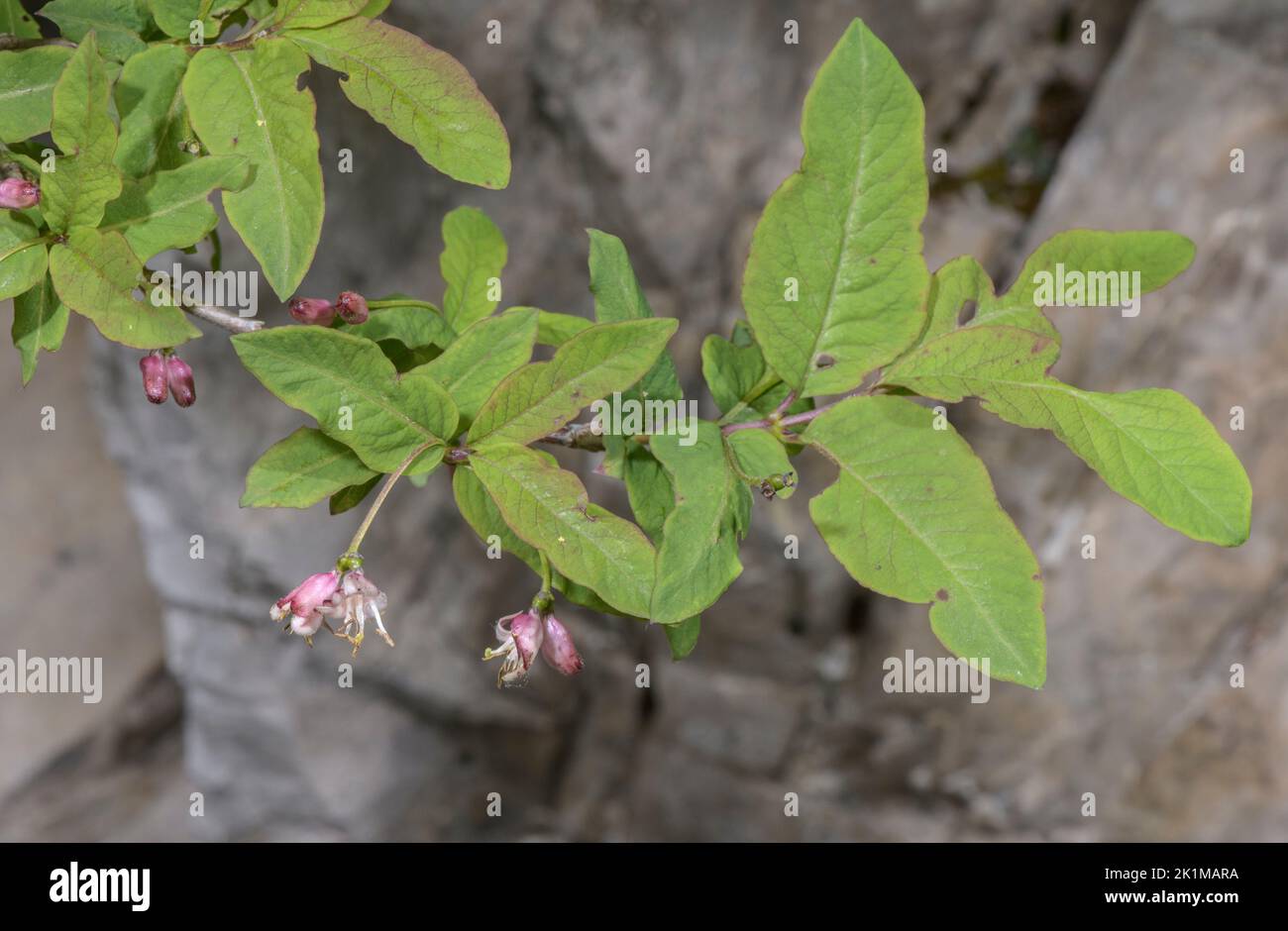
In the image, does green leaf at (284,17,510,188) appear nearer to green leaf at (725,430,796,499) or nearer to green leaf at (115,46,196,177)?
green leaf at (115,46,196,177)

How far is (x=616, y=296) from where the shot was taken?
0.90 meters

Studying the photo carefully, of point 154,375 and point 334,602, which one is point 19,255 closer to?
point 154,375

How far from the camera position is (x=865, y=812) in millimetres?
2963

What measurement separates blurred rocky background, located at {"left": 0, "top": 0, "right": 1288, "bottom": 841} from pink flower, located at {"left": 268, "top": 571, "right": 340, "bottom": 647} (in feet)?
5.49

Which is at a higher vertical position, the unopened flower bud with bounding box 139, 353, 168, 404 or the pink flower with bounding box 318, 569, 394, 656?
the unopened flower bud with bounding box 139, 353, 168, 404

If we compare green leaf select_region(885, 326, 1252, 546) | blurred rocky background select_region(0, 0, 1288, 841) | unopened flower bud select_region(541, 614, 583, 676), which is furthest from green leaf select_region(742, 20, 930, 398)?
blurred rocky background select_region(0, 0, 1288, 841)

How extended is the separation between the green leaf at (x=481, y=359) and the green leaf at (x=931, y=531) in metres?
0.24

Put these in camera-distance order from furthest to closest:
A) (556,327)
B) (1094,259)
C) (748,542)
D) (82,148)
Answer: (748,542)
(556,327)
(1094,259)
(82,148)

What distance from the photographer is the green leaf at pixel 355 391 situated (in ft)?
2.42

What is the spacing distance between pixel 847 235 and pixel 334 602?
500 millimetres

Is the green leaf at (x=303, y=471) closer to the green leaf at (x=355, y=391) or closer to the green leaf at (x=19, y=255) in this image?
the green leaf at (x=355, y=391)

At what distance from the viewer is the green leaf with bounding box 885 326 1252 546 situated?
742 millimetres

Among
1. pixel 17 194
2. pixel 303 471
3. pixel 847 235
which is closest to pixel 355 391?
pixel 303 471

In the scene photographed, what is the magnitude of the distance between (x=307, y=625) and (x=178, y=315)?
26 centimetres
